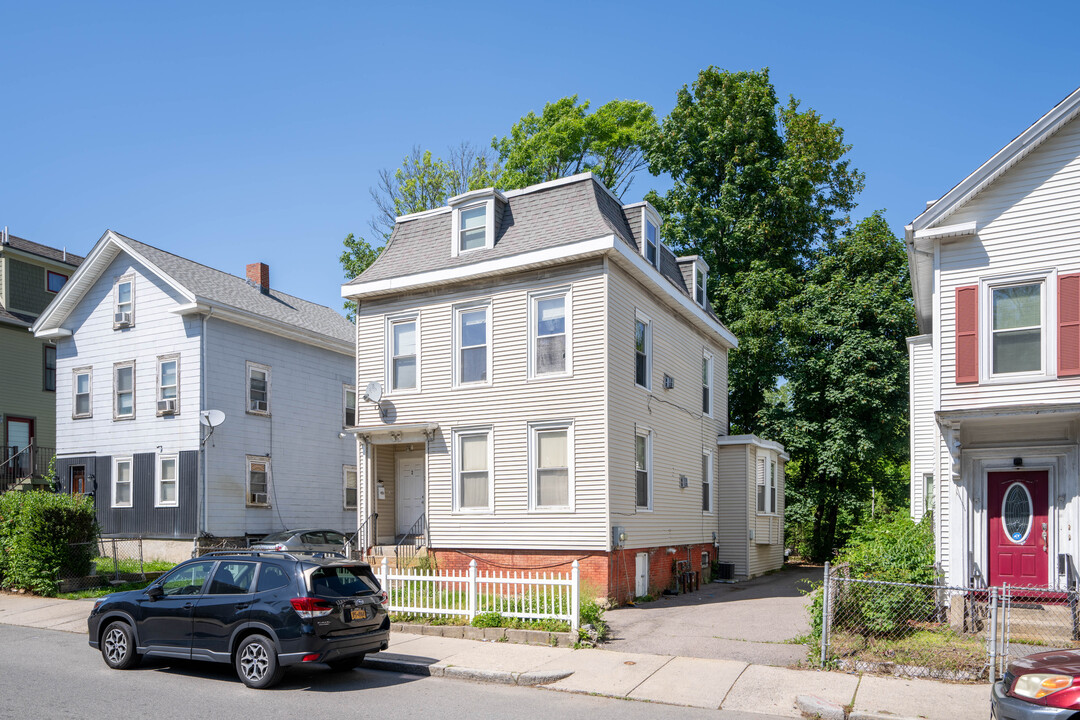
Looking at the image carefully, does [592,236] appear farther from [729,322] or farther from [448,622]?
[729,322]

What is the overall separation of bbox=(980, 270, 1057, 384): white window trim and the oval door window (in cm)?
207

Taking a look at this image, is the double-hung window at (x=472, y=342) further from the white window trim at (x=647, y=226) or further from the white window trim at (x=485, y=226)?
the white window trim at (x=647, y=226)

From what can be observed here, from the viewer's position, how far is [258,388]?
83.7ft

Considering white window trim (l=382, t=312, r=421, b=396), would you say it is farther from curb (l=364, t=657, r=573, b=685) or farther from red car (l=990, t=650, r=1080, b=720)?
red car (l=990, t=650, r=1080, b=720)

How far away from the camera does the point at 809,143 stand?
33.5 metres

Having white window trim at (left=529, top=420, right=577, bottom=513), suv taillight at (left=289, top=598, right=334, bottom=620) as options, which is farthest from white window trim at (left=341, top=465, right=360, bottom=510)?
suv taillight at (left=289, top=598, right=334, bottom=620)

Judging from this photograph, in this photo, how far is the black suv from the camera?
1020 centimetres

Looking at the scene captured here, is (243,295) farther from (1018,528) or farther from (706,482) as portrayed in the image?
(1018,528)

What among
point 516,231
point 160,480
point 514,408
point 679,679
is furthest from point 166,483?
point 679,679

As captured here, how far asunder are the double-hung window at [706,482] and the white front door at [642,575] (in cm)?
502

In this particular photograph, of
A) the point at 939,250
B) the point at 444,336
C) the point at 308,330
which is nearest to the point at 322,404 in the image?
the point at 308,330

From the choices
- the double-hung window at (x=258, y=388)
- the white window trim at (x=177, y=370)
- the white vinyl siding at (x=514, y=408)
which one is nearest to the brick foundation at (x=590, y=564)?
the white vinyl siding at (x=514, y=408)

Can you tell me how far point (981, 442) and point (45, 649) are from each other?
15639 millimetres

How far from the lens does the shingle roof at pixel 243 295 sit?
24828 mm
